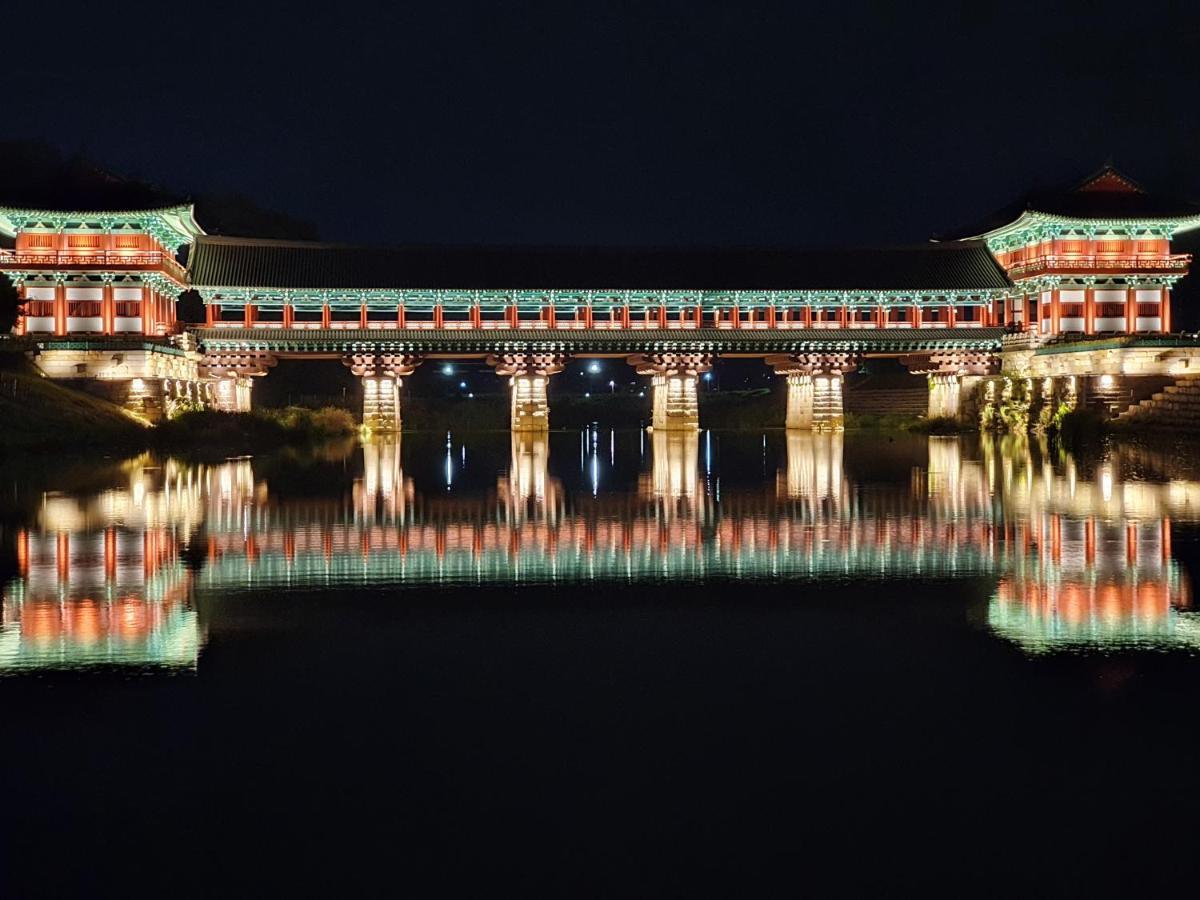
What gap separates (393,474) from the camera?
2738 cm

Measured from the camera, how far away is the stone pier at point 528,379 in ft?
180

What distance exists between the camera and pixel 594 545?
14.2 meters

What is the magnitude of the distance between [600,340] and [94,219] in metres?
21.3

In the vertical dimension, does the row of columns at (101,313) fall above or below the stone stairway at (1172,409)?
above

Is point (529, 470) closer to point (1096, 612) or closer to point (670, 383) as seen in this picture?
point (1096, 612)

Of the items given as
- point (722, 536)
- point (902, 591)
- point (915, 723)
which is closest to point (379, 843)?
point (915, 723)

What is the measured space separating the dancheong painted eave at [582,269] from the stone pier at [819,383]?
3.19 meters

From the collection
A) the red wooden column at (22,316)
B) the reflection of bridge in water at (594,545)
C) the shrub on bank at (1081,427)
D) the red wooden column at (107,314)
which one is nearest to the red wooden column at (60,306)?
the red wooden column at (22,316)

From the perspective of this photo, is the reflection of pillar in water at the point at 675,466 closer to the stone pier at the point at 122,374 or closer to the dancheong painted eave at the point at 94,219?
the stone pier at the point at 122,374

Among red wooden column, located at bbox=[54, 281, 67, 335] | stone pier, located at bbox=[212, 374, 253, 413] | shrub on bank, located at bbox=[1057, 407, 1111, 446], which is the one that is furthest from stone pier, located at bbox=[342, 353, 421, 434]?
shrub on bank, located at bbox=[1057, 407, 1111, 446]

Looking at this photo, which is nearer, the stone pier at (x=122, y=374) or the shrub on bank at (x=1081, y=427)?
the shrub on bank at (x=1081, y=427)

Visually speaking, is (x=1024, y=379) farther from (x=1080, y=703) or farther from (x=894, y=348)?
(x=1080, y=703)

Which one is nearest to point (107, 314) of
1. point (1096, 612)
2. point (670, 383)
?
point (670, 383)

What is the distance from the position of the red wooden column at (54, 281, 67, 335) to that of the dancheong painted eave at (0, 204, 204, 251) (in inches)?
97.8
